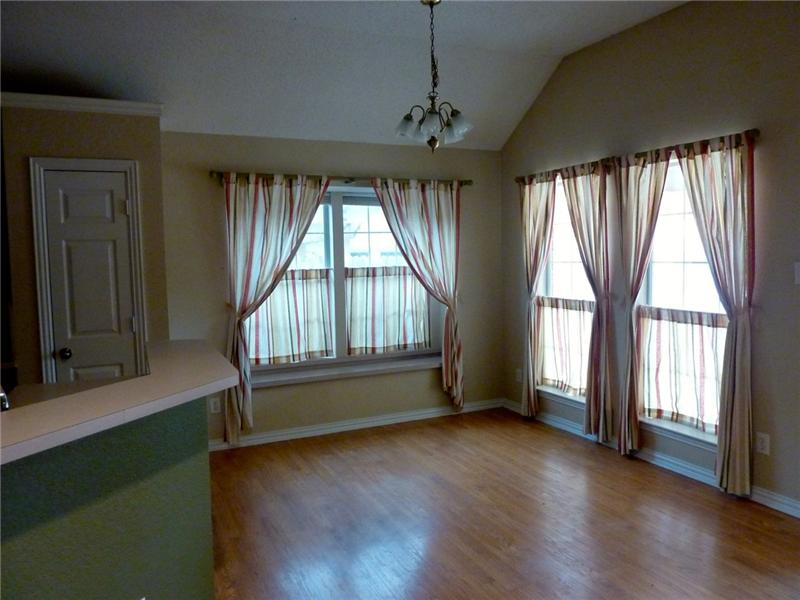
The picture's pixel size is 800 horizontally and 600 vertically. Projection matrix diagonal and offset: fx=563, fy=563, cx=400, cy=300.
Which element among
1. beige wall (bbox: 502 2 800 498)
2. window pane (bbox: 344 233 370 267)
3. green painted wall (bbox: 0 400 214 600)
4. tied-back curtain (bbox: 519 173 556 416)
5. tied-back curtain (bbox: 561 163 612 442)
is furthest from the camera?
Result: window pane (bbox: 344 233 370 267)

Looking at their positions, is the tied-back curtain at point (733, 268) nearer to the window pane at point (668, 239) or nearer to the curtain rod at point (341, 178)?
the window pane at point (668, 239)

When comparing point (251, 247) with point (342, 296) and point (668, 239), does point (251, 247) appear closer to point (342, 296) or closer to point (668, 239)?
point (342, 296)

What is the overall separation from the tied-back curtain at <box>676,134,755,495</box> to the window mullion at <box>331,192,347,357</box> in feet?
9.07

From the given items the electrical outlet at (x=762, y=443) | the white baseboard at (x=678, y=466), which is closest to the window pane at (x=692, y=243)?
the electrical outlet at (x=762, y=443)

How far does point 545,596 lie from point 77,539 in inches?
72.9

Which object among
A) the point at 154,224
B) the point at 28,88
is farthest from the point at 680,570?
the point at 28,88

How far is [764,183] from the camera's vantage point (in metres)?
3.18

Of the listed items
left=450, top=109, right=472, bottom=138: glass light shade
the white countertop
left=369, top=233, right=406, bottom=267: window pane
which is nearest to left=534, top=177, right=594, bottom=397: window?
left=369, top=233, right=406, bottom=267: window pane

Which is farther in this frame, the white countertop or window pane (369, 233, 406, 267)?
window pane (369, 233, 406, 267)

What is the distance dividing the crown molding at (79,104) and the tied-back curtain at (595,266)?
308 centimetres

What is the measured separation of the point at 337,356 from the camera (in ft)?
16.4

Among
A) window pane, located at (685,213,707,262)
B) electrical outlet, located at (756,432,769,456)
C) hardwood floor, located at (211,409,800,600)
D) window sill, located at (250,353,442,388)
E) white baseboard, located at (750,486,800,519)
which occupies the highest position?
window pane, located at (685,213,707,262)

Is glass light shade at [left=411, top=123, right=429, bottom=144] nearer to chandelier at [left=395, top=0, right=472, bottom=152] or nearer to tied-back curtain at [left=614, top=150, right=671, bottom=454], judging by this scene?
chandelier at [left=395, top=0, right=472, bottom=152]

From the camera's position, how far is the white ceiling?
132 inches
